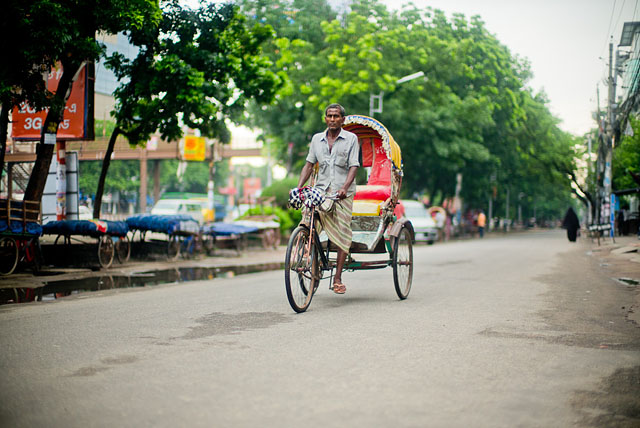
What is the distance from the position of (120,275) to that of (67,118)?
5119mm

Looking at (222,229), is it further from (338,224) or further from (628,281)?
(338,224)

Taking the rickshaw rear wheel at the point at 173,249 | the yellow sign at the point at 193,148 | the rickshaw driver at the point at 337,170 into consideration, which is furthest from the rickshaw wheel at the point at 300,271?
the yellow sign at the point at 193,148

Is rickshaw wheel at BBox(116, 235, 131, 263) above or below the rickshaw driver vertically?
below

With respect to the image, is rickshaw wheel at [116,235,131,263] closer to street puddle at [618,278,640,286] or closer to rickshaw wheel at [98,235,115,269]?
rickshaw wheel at [98,235,115,269]

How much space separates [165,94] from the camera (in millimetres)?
15883

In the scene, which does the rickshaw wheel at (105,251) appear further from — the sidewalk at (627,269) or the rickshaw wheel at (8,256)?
the sidewalk at (627,269)

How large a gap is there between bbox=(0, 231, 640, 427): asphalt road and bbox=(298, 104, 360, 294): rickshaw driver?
0.85 metres

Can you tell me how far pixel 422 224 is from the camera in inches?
1257

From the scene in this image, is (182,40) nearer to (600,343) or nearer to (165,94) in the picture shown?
(165,94)

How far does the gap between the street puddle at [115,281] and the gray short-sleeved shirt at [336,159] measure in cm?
438

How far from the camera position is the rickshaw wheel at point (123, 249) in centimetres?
1582

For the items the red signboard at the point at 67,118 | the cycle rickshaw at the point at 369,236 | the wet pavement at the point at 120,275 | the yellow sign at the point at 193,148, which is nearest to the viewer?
the cycle rickshaw at the point at 369,236

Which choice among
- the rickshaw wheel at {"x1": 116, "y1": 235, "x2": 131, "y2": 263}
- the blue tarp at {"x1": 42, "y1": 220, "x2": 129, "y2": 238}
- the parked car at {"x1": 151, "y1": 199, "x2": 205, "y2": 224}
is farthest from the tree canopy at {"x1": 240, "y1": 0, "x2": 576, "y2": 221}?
the blue tarp at {"x1": 42, "y1": 220, "x2": 129, "y2": 238}

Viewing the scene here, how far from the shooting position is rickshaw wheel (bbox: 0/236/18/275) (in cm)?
1203
